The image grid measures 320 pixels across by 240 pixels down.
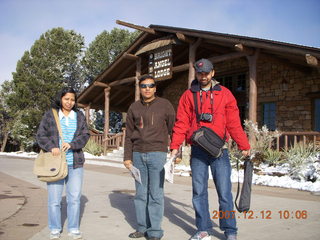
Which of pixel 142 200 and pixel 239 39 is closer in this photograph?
pixel 142 200

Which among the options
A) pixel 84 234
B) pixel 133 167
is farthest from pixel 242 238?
pixel 84 234

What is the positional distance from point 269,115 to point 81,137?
39.4ft

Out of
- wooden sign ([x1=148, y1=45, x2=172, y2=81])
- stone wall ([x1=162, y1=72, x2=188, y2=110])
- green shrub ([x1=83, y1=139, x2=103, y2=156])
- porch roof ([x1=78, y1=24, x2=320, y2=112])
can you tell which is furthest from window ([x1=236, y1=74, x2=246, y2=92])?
green shrub ([x1=83, y1=139, x2=103, y2=156])

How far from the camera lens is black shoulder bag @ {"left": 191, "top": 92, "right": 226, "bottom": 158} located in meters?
3.40

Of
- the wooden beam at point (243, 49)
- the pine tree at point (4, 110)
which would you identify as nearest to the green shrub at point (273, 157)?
the wooden beam at point (243, 49)

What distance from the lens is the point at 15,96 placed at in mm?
27391

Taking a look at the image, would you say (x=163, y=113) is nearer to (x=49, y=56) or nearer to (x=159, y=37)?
(x=159, y=37)

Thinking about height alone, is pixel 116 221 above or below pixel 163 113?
below

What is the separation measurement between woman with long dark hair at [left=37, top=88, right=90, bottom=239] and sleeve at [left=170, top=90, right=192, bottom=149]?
98 cm

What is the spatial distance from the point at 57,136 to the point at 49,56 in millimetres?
26774

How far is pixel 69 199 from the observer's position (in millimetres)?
3732

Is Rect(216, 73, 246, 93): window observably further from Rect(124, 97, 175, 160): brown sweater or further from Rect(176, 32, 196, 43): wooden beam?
Rect(124, 97, 175, 160): brown sweater

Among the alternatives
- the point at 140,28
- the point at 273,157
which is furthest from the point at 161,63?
the point at 273,157

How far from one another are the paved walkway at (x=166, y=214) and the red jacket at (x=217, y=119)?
104 centimetres
